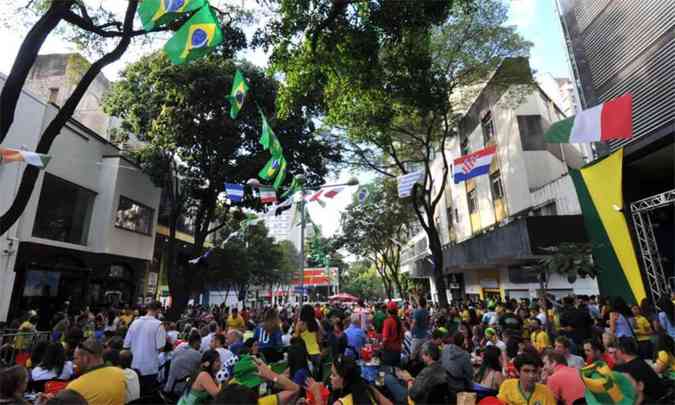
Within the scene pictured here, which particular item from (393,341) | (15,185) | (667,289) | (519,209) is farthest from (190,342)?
(519,209)

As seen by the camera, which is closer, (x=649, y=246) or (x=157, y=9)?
(x=157, y=9)

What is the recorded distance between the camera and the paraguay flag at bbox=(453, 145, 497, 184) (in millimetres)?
12250

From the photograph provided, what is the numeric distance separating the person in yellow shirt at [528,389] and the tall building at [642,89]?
8007 millimetres

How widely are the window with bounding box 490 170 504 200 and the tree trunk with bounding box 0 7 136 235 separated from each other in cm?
1745

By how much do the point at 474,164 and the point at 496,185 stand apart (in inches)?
320

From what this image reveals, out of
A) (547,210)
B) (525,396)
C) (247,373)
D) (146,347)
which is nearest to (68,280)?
(146,347)

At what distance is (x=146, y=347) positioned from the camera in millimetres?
6457

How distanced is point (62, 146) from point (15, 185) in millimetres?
→ 2615

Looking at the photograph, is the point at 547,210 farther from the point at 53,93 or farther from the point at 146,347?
the point at 53,93

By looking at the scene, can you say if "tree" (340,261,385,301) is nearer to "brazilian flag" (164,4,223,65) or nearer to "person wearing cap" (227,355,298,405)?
"brazilian flag" (164,4,223,65)

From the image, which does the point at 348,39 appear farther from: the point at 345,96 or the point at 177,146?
the point at 177,146

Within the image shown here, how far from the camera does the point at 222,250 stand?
2977cm

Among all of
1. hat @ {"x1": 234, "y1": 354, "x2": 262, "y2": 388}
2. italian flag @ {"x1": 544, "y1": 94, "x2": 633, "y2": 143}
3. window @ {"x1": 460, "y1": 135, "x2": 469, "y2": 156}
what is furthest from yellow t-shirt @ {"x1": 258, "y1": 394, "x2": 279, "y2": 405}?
window @ {"x1": 460, "y1": 135, "x2": 469, "y2": 156}

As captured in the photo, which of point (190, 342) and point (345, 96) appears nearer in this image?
point (190, 342)
